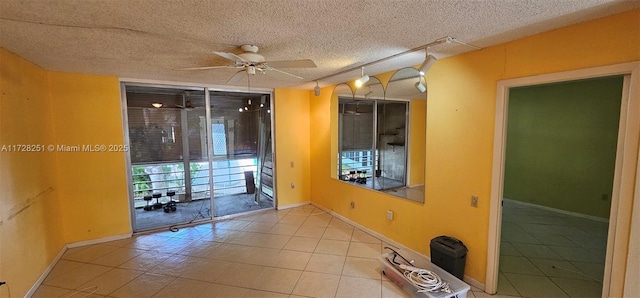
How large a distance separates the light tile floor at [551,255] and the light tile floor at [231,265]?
564 mm

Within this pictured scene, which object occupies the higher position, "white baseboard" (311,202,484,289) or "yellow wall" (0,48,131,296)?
"yellow wall" (0,48,131,296)

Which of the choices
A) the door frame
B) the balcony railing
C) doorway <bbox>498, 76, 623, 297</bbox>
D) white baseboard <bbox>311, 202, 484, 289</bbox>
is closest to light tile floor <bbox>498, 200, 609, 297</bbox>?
doorway <bbox>498, 76, 623, 297</bbox>

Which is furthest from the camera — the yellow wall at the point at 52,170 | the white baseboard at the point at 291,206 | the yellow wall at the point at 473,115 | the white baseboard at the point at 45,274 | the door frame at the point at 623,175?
the white baseboard at the point at 291,206

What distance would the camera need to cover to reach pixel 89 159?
3.36 m

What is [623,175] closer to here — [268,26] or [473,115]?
[473,115]

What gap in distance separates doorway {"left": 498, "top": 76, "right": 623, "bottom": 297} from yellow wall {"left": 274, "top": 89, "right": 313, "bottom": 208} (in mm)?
3365

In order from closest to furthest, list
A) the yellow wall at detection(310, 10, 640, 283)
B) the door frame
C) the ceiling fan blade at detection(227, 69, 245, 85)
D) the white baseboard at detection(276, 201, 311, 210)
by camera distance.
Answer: the door frame < the yellow wall at detection(310, 10, 640, 283) < the ceiling fan blade at detection(227, 69, 245, 85) < the white baseboard at detection(276, 201, 311, 210)

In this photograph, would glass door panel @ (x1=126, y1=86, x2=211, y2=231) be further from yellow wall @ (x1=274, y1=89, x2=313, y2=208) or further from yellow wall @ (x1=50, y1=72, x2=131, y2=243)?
yellow wall @ (x1=274, y1=89, x2=313, y2=208)

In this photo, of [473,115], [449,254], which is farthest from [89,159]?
[473,115]

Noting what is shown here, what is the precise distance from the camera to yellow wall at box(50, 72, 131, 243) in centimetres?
319

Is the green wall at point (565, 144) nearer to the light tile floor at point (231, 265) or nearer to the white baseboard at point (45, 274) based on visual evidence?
the light tile floor at point (231, 265)

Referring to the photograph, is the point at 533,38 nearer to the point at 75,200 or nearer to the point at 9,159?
the point at 9,159

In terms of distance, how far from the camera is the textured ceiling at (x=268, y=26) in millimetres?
1495

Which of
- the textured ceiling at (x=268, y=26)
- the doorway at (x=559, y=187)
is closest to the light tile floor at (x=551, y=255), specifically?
the doorway at (x=559, y=187)
